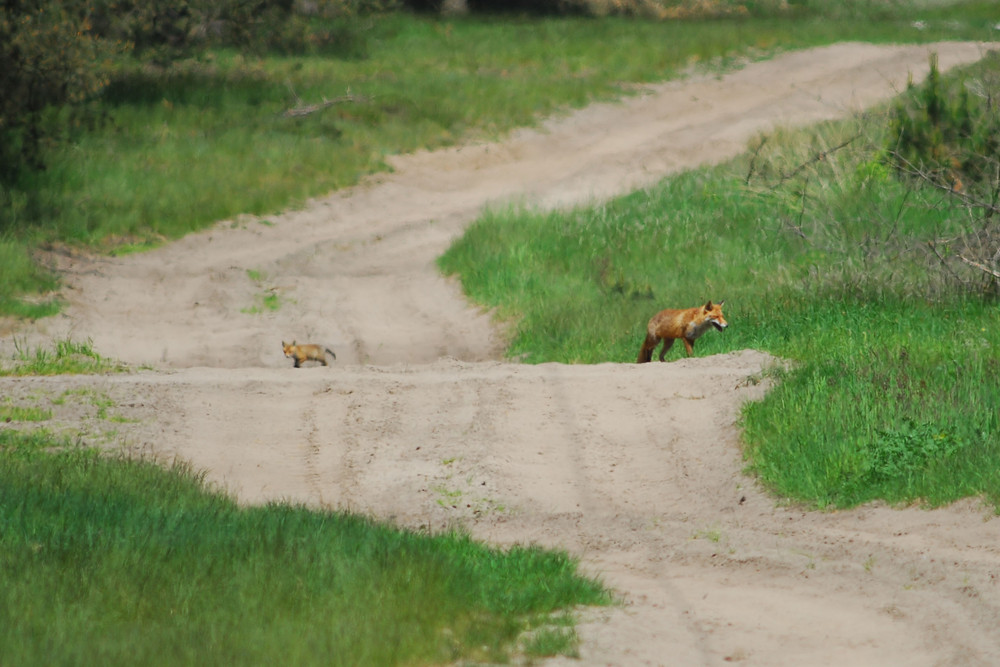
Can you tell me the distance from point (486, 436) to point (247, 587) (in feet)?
13.6

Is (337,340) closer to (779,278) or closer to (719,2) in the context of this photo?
(779,278)

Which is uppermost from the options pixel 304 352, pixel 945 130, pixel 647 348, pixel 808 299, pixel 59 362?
pixel 945 130

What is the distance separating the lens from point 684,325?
12047 millimetres

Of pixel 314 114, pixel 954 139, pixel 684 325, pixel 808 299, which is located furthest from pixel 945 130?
pixel 314 114

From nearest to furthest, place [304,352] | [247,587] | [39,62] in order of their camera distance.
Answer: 1. [247,587]
2. [304,352]
3. [39,62]

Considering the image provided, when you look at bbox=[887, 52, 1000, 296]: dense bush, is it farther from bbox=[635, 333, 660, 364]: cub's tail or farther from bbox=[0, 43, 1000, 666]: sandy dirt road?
bbox=[0, 43, 1000, 666]: sandy dirt road

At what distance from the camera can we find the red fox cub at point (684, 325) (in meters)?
11.9

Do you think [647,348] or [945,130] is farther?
[945,130]

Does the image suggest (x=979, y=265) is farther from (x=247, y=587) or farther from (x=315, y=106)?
(x=315, y=106)

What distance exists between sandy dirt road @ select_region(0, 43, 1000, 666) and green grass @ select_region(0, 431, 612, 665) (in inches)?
26.0

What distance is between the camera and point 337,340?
15.3 meters

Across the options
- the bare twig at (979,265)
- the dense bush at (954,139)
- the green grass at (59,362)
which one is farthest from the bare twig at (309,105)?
the bare twig at (979,265)

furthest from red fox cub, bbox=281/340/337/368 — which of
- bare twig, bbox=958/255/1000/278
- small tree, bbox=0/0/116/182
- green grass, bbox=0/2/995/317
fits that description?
bare twig, bbox=958/255/1000/278

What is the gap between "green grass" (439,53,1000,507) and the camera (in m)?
8.73
